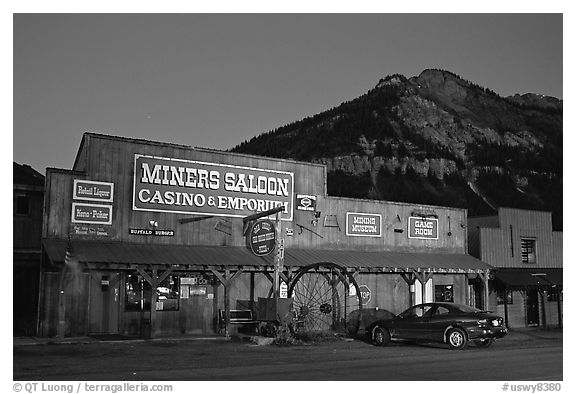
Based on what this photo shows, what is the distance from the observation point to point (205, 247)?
25078 millimetres

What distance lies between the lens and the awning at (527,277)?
31.6 metres

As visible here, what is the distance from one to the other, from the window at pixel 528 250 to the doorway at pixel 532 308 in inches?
61.3

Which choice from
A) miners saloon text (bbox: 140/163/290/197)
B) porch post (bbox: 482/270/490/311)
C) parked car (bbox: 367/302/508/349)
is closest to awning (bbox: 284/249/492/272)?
porch post (bbox: 482/270/490/311)

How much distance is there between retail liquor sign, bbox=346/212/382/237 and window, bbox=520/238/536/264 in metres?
8.98

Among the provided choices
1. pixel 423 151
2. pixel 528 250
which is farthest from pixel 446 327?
pixel 423 151

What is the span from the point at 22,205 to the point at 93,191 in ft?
9.56

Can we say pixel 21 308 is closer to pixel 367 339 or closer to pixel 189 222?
pixel 189 222

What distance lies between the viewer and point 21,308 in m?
25.0

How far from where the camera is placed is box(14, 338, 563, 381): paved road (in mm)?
13945

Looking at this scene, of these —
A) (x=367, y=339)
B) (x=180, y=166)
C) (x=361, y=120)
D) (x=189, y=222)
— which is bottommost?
(x=367, y=339)

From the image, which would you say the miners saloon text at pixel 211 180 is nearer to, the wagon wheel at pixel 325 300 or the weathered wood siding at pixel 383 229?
the weathered wood siding at pixel 383 229

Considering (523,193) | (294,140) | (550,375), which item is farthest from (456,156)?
(550,375)

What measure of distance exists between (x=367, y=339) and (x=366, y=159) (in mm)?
126553

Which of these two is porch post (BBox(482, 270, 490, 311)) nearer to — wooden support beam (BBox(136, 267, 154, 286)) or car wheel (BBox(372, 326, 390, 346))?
car wheel (BBox(372, 326, 390, 346))
